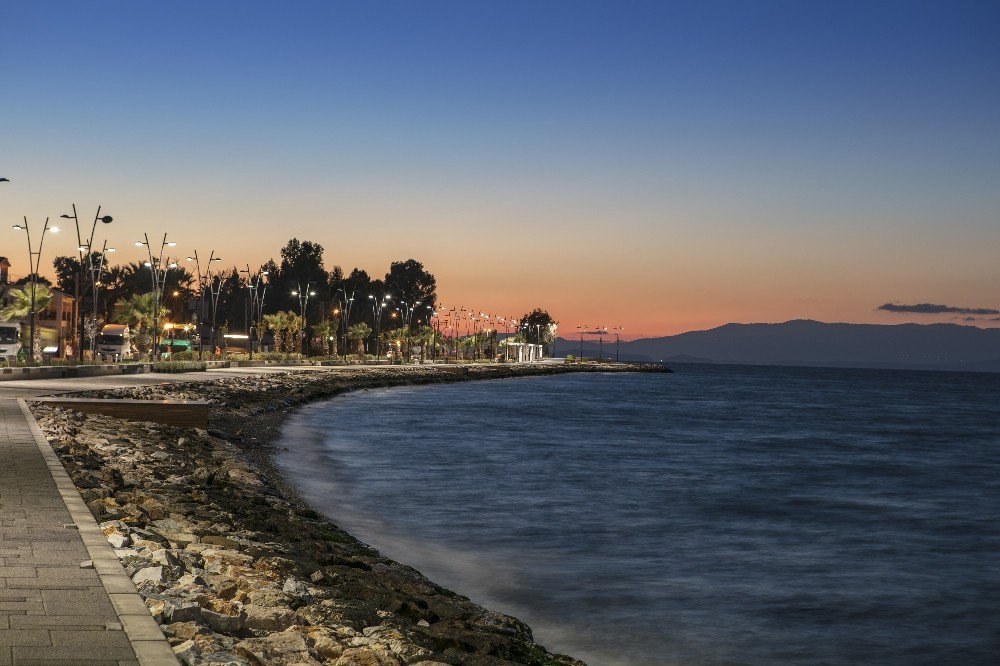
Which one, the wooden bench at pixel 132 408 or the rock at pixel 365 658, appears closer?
the rock at pixel 365 658

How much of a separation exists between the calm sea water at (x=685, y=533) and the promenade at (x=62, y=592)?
5828mm

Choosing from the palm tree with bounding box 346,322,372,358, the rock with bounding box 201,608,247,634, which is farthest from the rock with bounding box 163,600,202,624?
the palm tree with bounding box 346,322,372,358

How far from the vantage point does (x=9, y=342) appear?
71.2 meters

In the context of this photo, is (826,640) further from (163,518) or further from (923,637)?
(163,518)

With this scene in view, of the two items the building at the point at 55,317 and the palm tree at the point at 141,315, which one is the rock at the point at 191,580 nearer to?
the palm tree at the point at 141,315

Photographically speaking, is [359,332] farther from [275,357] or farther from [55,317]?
[55,317]

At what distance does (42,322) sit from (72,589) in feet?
439

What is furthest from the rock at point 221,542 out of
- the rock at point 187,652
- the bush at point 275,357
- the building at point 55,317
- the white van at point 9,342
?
the building at point 55,317

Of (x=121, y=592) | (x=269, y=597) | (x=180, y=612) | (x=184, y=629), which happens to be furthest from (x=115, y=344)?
(x=184, y=629)

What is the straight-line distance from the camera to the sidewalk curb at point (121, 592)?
6.68 metres

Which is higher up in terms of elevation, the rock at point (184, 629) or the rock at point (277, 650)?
the rock at point (184, 629)

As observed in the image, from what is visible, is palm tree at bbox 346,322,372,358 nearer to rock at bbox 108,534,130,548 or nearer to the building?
the building

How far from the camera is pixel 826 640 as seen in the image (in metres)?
13.7

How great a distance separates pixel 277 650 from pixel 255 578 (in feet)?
9.03
